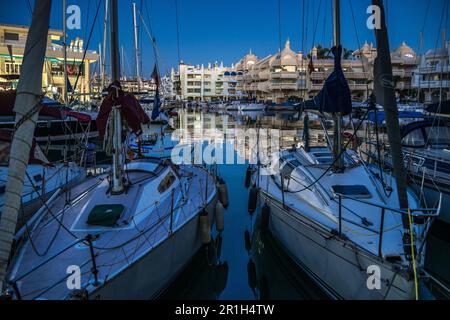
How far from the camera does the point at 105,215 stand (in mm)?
8414

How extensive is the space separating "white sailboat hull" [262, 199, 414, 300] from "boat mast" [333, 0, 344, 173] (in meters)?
2.24

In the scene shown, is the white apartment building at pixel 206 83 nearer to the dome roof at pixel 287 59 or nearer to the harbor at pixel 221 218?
the dome roof at pixel 287 59

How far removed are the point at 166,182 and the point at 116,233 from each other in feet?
8.91

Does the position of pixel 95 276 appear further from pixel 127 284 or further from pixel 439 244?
pixel 439 244

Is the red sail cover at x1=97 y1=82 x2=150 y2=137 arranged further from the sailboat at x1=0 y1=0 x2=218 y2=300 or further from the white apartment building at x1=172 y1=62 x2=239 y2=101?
the white apartment building at x1=172 y1=62 x2=239 y2=101

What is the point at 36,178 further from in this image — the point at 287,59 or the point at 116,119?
the point at 287,59

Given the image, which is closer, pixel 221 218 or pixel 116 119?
pixel 116 119

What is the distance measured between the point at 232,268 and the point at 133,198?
349cm

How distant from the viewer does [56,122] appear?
28.1 metres

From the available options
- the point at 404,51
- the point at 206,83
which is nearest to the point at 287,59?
the point at 404,51

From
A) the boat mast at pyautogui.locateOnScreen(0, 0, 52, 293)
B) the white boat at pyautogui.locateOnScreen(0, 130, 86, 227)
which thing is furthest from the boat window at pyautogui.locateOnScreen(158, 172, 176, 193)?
the boat mast at pyautogui.locateOnScreen(0, 0, 52, 293)

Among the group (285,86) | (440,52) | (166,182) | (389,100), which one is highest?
(440,52)

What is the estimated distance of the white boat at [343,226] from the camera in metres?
6.41
